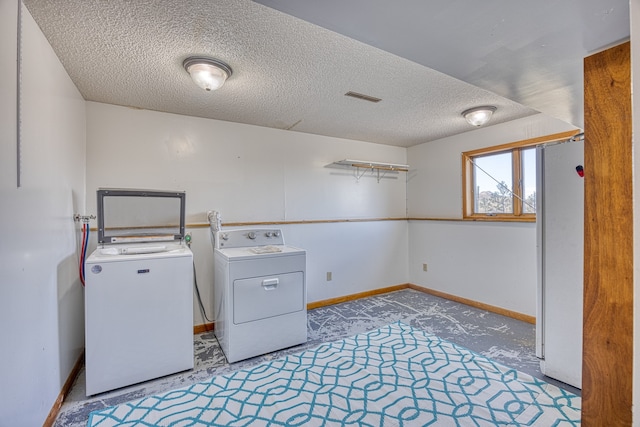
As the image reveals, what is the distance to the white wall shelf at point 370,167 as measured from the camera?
12.2ft

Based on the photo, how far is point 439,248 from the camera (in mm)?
3891

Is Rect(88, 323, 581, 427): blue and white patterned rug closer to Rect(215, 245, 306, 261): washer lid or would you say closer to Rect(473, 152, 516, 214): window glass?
Rect(215, 245, 306, 261): washer lid

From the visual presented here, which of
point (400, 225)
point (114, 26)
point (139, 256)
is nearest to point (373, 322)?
point (400, 225)

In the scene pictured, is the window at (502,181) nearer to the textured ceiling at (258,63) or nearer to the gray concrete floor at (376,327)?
the textured ceiling at (258,63)

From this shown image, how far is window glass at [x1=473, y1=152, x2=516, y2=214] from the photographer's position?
3.24m

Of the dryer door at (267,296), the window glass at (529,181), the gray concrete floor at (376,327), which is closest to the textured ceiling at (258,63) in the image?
the window glass at (529,181)

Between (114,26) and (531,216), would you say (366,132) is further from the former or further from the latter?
(114,26)

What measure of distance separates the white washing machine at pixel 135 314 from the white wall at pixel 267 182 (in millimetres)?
558

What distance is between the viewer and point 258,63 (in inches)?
74.4

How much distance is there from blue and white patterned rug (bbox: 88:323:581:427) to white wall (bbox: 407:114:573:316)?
48.5 inches

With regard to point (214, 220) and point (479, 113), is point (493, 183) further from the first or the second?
point (214, 220)

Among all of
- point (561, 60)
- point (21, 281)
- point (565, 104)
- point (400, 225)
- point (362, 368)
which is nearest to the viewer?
point (561, 60)

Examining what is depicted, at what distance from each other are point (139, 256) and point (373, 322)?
2.22 metres

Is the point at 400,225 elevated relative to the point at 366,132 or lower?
lower
